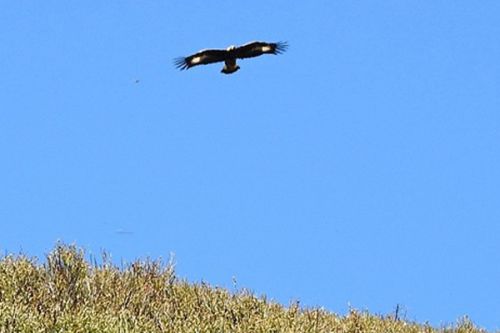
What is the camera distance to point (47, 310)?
34.1 feet

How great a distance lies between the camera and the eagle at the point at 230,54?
37.2 feet

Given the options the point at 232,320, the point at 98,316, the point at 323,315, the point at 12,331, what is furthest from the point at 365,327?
the point at 12,331

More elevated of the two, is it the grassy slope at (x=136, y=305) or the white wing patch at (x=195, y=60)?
the white wing patch at (x=195, y=60)

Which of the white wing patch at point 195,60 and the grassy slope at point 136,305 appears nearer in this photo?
the grassy slope at point 136,305

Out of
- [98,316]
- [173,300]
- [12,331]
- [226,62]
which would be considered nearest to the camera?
[12,331]

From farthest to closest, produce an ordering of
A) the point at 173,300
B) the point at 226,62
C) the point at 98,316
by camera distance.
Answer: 1. the point at 173,300
2. the point at 226,62
3. the point at 98,316

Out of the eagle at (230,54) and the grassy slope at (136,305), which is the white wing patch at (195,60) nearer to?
the eagle at (230,54)

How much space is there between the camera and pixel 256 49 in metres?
11.7

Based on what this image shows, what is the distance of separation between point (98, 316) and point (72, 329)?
0.46m

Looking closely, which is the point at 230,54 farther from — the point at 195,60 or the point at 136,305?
the point at 136,305

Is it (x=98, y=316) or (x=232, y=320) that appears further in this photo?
(x=232, y=320)

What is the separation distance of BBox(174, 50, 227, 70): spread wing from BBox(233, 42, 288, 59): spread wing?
0.16 meters

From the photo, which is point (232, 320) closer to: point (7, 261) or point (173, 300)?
point (173, 300)

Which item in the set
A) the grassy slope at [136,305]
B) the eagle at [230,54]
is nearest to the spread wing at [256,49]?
→ the eagle at [230,54]
